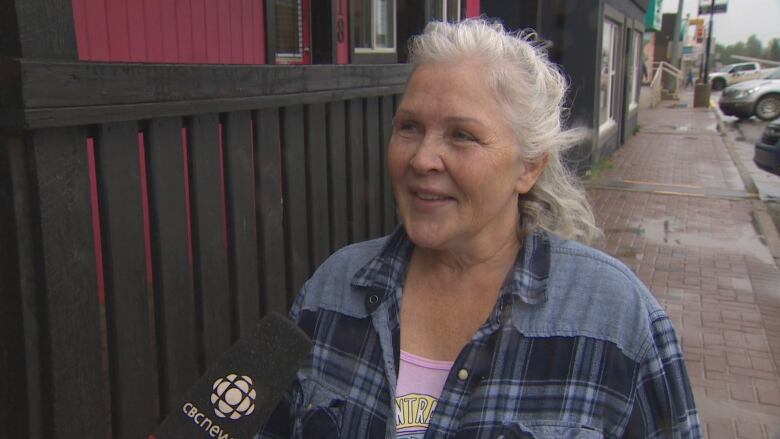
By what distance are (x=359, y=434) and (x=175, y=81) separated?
1.21 metres

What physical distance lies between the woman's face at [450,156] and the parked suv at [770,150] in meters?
9.37

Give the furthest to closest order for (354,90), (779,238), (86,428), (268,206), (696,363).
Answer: (779,238) < (696,363) < (354,90) < (268,206) < (86,428)

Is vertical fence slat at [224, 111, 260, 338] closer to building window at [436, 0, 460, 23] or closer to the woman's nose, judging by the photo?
the woman's nose

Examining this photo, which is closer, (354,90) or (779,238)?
(354,90)

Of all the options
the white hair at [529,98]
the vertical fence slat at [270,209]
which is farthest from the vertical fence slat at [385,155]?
the white hair at [529,98]

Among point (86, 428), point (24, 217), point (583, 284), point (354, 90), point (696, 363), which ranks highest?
point (354, 90)

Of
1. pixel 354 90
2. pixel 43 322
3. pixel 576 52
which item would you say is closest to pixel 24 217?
pixel 43 322

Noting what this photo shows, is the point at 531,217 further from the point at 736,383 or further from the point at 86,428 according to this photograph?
the point at 736,383

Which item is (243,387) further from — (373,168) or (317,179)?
(373,168)

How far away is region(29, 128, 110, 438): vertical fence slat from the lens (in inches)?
71.9

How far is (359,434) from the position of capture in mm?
1641

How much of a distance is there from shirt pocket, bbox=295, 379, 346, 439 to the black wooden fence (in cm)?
69

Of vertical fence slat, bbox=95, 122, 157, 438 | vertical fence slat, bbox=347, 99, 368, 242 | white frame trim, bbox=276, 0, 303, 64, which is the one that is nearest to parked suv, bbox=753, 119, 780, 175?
white frame trim, bbox=276, 0, 303, 64

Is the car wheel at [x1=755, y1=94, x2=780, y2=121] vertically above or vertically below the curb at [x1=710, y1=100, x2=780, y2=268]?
above
